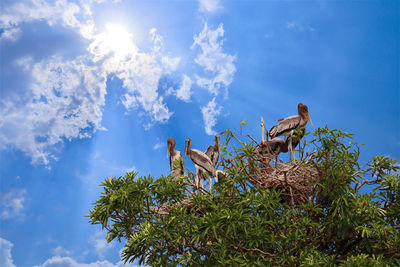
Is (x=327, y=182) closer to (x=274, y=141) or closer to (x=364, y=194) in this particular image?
(x=364, y=194)

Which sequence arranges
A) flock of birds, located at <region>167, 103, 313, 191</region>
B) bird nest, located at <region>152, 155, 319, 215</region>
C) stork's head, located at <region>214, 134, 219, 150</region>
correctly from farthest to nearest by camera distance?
stork's head, located at <region>214, 134, 219, 150</region> → flock of birds, located at <region>167, 103, 313, 191</region> → bird nest, located at <region>152, 155, 319, 215</region>

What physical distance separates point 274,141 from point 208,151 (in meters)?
2.64

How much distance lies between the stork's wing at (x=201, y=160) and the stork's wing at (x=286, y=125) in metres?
2.06

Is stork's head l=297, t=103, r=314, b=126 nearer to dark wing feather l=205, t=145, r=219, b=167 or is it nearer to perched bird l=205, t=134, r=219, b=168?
perched bird l=205, t=134, r=219, b=168

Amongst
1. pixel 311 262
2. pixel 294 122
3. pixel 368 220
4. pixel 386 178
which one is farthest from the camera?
pixel 294 122

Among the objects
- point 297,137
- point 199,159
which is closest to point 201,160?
point 199,159

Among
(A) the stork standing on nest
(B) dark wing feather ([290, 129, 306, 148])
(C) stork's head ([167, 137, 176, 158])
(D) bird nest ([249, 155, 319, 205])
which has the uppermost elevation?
(C) stork's head ([167, 137, 176, 158])

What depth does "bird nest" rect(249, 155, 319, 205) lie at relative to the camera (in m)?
7.45

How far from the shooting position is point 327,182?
6.82 metres

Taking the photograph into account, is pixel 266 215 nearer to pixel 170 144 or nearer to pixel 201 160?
pixel 201 160

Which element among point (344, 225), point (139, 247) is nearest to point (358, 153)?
point (344, 225)

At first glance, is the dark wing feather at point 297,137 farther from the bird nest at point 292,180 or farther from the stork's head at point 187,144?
the stork's head at point 187,144

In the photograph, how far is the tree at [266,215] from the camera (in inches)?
244

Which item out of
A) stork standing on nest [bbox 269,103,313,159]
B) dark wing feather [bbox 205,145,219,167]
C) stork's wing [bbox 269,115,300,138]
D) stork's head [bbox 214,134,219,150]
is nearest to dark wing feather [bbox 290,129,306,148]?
stork standing on nest [bbox 269,103,313,159]
